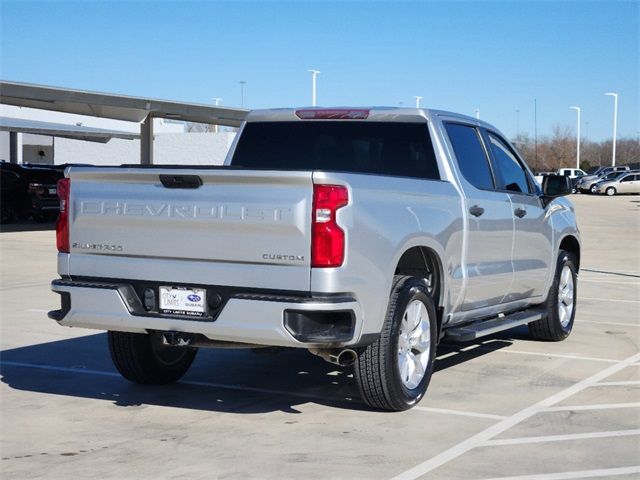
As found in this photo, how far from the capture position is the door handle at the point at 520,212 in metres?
8.95

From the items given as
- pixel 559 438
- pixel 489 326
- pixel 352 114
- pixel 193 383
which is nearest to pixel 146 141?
pixel 352 114

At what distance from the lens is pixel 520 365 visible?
905 cm

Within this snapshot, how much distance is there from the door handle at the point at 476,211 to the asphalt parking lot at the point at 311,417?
4.34ft

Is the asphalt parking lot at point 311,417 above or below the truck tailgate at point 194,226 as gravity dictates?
below

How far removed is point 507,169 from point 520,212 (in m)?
0.44

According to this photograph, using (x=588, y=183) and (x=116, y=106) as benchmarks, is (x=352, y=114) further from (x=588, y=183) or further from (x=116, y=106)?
(x=588, y=183)

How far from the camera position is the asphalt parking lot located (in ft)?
18.8

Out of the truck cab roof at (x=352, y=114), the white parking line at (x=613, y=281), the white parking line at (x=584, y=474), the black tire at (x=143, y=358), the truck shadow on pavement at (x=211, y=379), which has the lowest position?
the truck shadow on pavement at (x=211, y=379)

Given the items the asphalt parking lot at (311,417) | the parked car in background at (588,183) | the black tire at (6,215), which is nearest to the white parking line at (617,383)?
the asphalt parking lot at (311,417)

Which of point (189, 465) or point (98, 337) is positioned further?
point (98, 337)

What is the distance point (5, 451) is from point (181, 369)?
223 centimetres

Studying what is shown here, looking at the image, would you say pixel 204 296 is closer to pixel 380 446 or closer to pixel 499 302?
pixel 380 446

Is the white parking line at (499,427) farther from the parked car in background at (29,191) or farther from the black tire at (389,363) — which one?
the parked car in background at (29,191)

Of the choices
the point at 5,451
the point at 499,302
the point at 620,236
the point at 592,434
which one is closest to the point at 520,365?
the point at 499,302
